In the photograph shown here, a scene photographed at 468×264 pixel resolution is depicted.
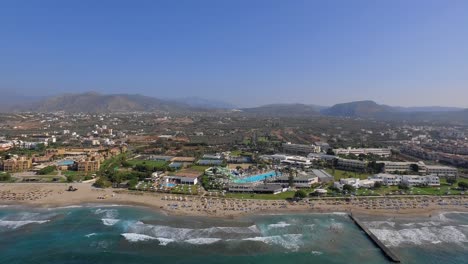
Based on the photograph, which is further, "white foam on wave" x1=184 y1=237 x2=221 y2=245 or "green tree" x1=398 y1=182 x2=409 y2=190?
"green tree" x1=398 y1=182 x2=409 y2=190

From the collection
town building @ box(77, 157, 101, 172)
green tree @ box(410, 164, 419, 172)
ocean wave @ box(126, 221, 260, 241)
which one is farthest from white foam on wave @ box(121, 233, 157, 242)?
green tree @ box(410, 164, 419, 172)

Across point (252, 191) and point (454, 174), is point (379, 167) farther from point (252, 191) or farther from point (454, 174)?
point (252, 191)

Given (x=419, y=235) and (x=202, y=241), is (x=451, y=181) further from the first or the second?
(x=202, y=241)

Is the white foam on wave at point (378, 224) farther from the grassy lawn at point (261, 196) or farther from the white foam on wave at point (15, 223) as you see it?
the white foam on wave at point (15, 223)

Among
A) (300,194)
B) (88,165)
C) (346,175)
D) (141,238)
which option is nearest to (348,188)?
(300,194)

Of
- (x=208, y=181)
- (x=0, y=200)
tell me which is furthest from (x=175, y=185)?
(x=0, y=200)

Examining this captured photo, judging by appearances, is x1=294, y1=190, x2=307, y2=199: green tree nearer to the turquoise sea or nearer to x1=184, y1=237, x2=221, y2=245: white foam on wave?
the turquoise sea
